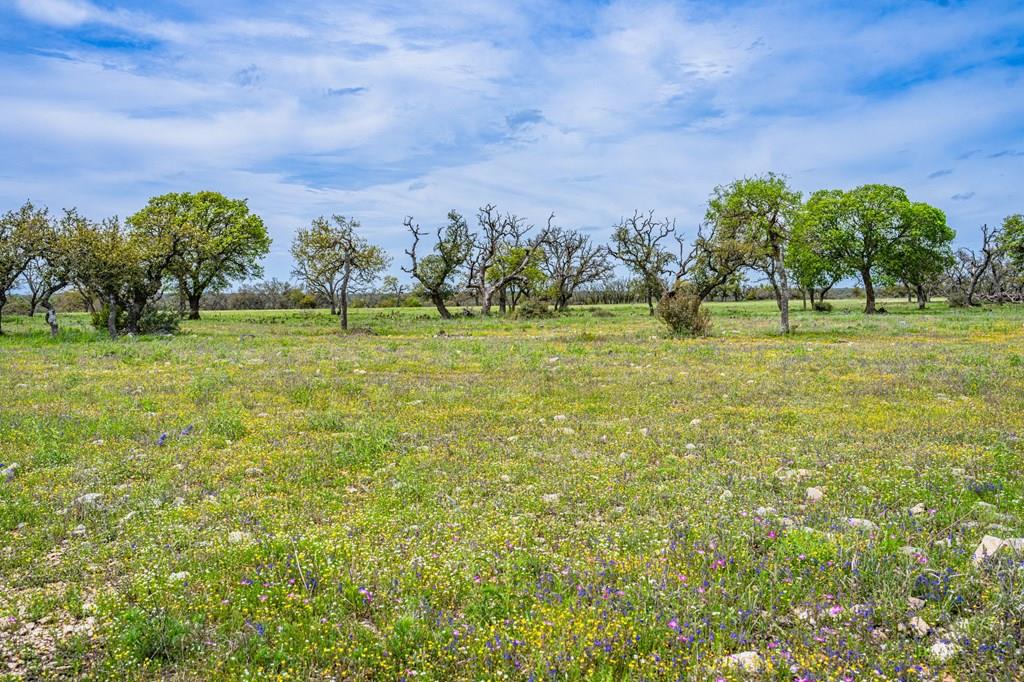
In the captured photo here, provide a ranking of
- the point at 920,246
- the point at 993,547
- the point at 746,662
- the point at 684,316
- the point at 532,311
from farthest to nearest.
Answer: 1. the point at 920,246
2. the point at 532,311
3. the point at 684,316
4. the point at 993,547
5. the point at 746,662

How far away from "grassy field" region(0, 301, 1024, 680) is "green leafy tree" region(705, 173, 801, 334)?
20062 millimetres

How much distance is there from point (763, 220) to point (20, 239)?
129 feet

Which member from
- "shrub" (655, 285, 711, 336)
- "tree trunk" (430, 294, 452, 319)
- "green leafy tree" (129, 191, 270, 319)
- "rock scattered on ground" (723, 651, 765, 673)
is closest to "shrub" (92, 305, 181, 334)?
"green leafy tree" (129, 191, 270, 319)

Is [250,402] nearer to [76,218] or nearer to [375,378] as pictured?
[375,378]

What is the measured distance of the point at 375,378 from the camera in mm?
16250

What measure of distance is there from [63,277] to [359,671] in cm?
3772

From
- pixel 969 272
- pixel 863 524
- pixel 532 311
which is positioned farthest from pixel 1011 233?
pixel 863 524

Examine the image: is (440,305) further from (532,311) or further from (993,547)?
(993,547)

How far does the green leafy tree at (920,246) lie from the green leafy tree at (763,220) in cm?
1667

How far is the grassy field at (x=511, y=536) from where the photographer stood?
408cm

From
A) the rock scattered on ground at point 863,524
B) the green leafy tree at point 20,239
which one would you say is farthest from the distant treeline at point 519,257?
the rock scattered on ground at point 863,524

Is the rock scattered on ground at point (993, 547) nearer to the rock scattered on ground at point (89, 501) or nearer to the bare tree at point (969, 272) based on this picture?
the rock scattered on ground at point (89, 501)

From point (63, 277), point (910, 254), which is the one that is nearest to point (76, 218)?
point (63, 277)

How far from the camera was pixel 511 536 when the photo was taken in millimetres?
5863
